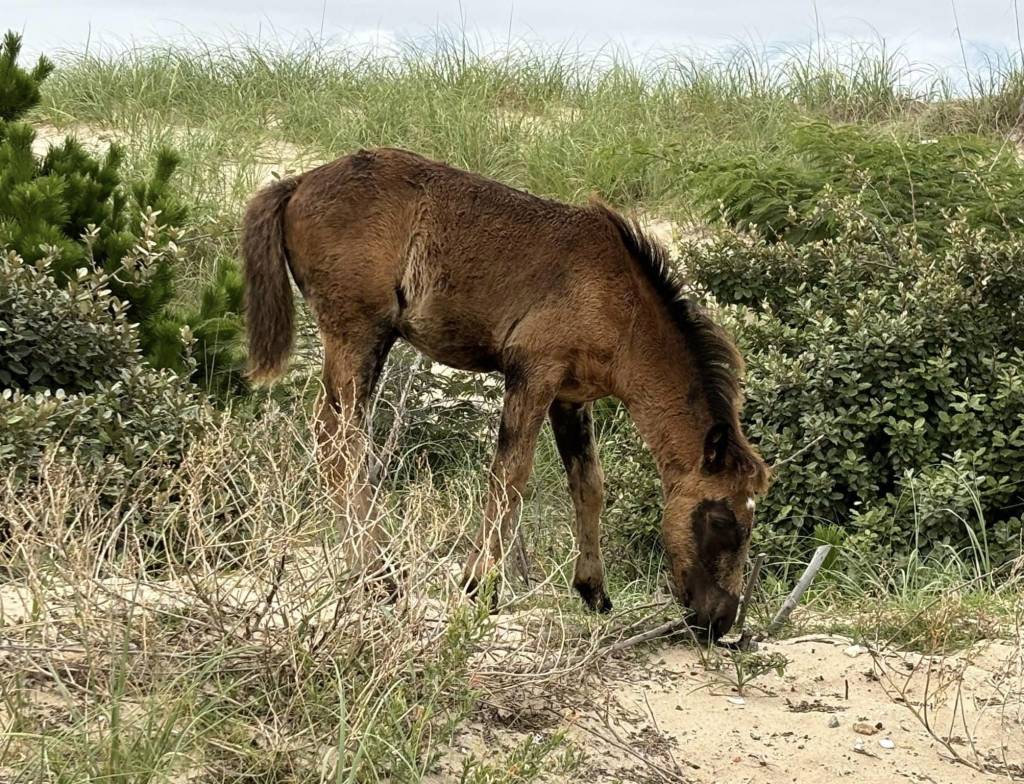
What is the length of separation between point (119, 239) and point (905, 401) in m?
4.82

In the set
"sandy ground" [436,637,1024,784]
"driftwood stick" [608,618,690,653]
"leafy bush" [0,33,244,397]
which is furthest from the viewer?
"leafy bush" [0,33,244,397]

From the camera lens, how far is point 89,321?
23.5 ft

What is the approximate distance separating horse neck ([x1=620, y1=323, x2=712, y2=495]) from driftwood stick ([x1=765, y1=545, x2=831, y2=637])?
0.70 metres

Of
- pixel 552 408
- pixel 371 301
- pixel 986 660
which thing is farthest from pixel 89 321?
pixel 986 660

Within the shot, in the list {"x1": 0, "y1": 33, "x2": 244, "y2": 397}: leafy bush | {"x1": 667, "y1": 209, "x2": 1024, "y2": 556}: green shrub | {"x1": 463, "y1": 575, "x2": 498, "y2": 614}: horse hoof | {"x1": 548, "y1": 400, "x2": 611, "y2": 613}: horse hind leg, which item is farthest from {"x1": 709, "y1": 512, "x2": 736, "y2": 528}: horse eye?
{"x1": 0, "y1": 33, "x2": 244, "y2": 397}: leafy bush

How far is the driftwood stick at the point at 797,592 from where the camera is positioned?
223 inches

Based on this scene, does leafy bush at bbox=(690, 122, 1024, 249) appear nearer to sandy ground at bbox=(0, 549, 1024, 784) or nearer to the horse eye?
the horse eye

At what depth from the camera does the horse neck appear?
18.7ft

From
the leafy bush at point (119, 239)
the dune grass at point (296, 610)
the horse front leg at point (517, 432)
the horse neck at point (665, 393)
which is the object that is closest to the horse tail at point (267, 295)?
the dune grass at point (296, 610)

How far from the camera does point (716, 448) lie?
547cm

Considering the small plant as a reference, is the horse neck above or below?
above

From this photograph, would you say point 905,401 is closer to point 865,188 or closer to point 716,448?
point 865,188

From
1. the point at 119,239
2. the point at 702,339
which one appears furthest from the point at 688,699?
the point at 119,239

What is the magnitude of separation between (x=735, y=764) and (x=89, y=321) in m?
4.44
